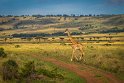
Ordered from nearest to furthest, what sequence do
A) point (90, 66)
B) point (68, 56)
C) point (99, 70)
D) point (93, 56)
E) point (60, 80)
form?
1. point (60, 80)
2. point (99, 70)
3. point (90, 66)
4. point (93, 56)
5. point (68, 56)

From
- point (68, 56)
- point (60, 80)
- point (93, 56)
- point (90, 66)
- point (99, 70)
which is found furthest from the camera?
point (68, 56)

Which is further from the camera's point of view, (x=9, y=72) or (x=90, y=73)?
(x=90, y=73)

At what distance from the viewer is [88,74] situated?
1617 inches

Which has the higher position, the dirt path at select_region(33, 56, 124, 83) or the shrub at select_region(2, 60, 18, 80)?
the shrub at select_region(2, 60, 18, 80)

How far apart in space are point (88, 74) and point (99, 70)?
10.6 ft

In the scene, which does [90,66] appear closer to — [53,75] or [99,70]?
[99,70]

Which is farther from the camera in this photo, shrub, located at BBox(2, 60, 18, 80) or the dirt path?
the dirt path

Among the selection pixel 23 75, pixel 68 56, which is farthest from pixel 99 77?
pixel 68 56

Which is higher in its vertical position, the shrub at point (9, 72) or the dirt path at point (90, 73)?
the shrub at point (9, 72)

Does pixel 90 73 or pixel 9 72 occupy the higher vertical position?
pixel 9 72

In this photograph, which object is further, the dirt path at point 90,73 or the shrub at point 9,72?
the dirt path at point 90,73

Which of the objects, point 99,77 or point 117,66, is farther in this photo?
point 117,66

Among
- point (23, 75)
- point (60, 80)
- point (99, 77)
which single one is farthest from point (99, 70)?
point (23, 75)

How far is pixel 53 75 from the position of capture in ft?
128
